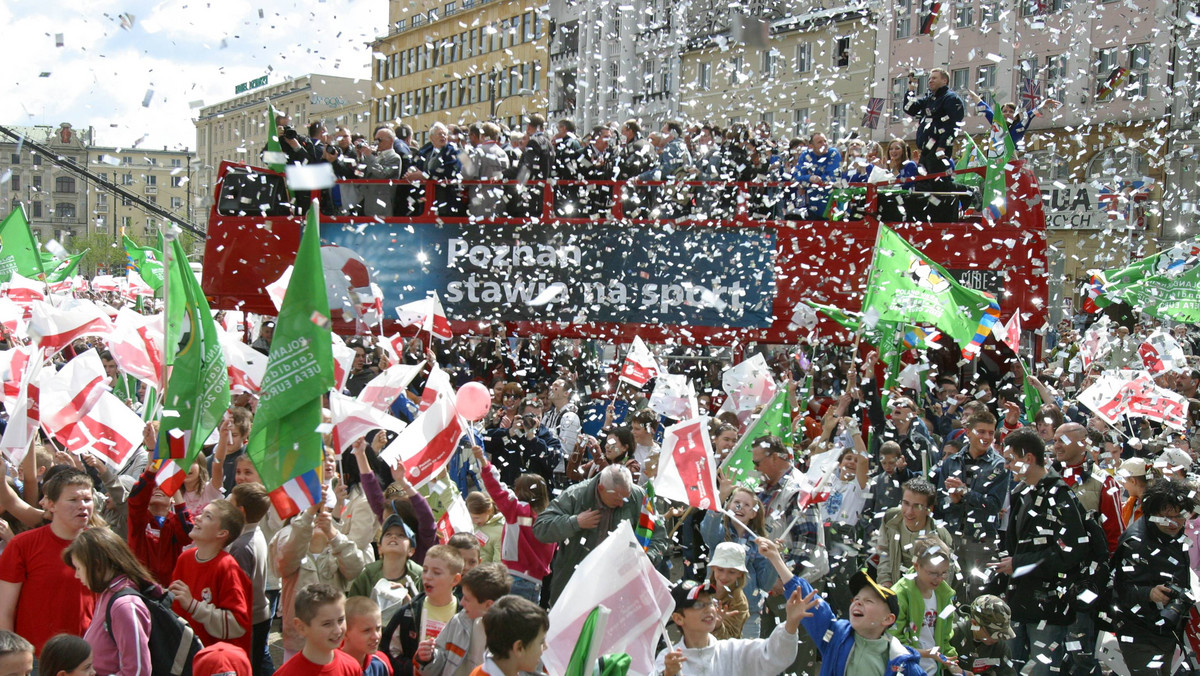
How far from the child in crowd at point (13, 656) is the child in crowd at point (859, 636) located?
256 cm

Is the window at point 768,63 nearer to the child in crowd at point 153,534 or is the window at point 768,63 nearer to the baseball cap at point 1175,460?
the baseball cap at point 1175,460

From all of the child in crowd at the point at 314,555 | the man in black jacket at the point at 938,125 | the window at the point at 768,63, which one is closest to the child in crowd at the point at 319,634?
the child in crowd at the point at 314,555

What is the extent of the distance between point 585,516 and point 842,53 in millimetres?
32307

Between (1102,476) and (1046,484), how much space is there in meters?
1.39

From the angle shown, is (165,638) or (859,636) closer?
Result: (165,638)

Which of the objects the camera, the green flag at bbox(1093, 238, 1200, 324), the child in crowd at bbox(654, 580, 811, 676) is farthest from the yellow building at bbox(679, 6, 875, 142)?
the child in crowd at bbox(654, 580, 811, 676)

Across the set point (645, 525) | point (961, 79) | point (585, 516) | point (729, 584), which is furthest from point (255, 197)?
point (961, 79)

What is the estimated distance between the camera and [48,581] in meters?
4.72

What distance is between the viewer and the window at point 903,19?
34875 millimetres

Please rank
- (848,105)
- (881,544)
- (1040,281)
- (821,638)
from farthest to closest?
(848,105) → (1040,281) → (881,544) → (821,638)

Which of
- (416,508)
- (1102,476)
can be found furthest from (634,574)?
(1102,476)

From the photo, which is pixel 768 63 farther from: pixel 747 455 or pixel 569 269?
pixel 747 455

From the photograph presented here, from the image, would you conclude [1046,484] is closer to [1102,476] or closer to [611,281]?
[1102,476]

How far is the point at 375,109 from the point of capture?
5503 centimetres
